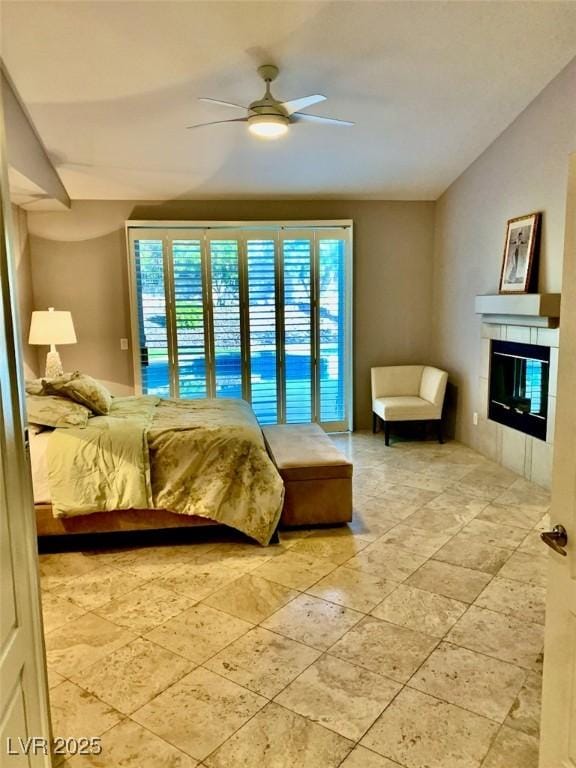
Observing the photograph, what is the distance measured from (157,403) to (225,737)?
9.36ft

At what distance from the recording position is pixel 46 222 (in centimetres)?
562

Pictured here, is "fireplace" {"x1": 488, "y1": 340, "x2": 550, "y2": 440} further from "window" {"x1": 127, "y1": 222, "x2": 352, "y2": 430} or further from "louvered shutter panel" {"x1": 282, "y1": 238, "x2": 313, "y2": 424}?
"louvered shutter panel" {"x1": 282, "y1": 238, "x2": 313, "y2": 424}

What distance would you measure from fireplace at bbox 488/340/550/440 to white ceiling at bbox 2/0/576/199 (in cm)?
191

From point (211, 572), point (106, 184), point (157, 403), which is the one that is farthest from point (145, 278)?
point (211, 572)

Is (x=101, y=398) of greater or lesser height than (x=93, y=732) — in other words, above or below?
above

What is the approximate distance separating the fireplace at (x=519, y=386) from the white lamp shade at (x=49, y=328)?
13.0 ft

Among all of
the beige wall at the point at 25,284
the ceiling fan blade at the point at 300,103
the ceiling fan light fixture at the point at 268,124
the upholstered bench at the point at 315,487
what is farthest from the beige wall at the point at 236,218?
the upholstered bench at the point at 315,487

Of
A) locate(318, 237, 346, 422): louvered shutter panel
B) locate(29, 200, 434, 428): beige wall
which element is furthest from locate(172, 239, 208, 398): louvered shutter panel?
locate(318, 237, 346, 422): louvered shutter panel

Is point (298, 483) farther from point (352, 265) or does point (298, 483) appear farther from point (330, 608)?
point (352, 265)

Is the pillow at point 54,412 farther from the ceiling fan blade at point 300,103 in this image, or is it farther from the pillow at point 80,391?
the ceiling fan blade at point 300,103

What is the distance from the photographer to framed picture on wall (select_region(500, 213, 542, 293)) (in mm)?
4312

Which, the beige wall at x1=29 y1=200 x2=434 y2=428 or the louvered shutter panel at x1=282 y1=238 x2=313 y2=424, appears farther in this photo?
the louvered shutter panel at x1=282 y1=238 x2=313 y2=424

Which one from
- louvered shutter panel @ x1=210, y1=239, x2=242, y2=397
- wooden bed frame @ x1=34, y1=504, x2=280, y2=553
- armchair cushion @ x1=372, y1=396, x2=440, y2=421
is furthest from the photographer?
louvered shutter panel @ x1=210, y1=239, x2=242, y2=397

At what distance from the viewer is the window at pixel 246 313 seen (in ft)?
18.9
